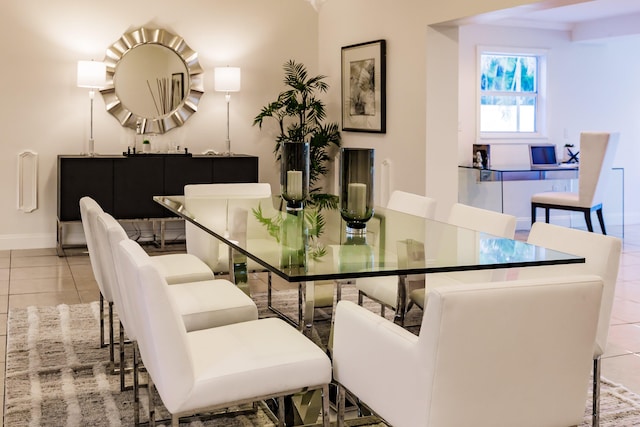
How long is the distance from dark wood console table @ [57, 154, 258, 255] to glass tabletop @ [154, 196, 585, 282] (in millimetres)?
3043

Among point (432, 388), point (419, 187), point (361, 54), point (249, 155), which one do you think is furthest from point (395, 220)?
point (249, 155)

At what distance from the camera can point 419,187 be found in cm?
609

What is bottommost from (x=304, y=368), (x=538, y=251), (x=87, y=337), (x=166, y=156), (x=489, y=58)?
(x=87, y=337)

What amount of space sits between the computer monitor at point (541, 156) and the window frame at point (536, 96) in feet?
1.49

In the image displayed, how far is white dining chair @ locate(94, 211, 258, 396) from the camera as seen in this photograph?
2795 millimetres

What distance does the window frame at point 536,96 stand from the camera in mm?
8195

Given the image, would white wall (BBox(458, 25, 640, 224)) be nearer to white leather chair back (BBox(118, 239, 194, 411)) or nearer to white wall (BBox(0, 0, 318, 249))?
white wall (BBox(0, 0, 318, 249))

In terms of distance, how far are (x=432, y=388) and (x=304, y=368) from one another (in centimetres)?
50

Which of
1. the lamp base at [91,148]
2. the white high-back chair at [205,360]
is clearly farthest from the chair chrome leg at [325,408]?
the lamp base at [91,148]

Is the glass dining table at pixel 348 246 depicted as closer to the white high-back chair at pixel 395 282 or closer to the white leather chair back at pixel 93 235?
the white high-back chair at pixel 395 282

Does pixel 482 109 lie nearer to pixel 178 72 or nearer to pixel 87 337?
pixel 178 72

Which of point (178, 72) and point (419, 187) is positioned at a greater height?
point (178, 72)

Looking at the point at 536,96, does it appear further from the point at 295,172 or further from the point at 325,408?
the point at 325,408

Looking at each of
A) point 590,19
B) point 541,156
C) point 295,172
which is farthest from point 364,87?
point 295,172
